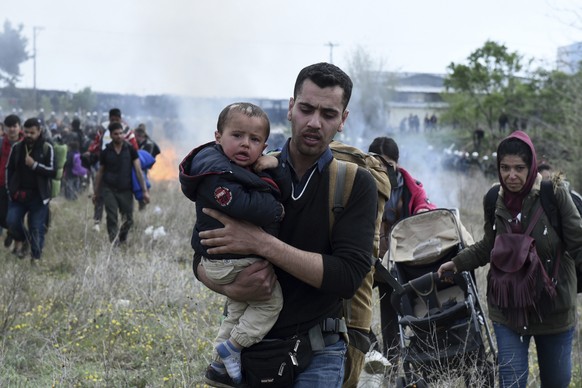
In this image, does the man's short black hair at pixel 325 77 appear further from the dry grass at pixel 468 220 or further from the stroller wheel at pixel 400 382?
the stroller wheel at pixel 400 382

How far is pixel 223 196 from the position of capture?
2.88 meters

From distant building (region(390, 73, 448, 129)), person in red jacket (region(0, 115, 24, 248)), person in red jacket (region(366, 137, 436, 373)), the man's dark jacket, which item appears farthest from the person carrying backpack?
distant building (region(390, 73, 448, 129))

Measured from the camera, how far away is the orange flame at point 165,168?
22.4m

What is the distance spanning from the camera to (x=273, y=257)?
2.89 meters

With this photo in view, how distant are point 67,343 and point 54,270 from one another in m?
3.47


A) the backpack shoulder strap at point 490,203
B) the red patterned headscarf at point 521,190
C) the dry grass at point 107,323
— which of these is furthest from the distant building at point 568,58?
the red patterned headscarf at point 521,190

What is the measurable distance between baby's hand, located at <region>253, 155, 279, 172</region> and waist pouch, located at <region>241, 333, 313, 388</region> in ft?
2.08

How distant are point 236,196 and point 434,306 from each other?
350cm

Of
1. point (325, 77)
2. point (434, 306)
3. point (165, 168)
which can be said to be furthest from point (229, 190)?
point (165, 168)

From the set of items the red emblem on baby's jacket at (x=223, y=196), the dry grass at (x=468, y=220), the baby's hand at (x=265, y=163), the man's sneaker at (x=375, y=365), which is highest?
the baby's hand at (x=265, y=163)

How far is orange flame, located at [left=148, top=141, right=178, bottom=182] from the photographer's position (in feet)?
73.6

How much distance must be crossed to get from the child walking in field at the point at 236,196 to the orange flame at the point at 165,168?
59.0 feet

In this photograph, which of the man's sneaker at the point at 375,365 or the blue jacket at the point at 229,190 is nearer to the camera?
the blue jacket at the point at 229,190

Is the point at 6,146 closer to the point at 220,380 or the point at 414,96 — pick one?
the point at 220,380
